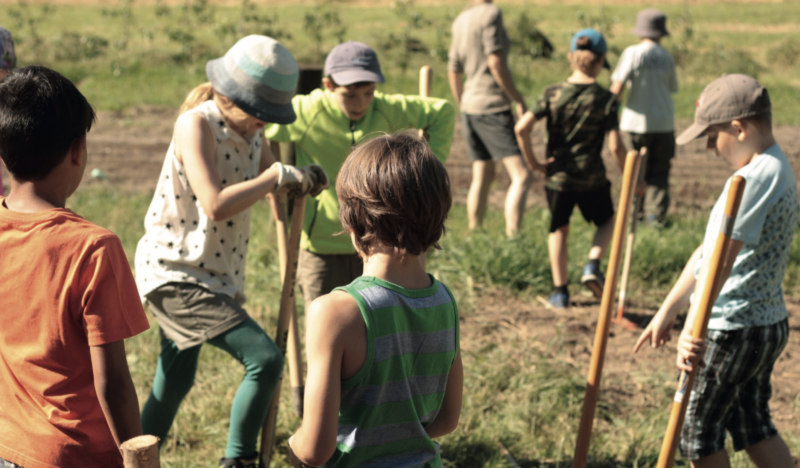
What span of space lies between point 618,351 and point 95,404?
3.23m

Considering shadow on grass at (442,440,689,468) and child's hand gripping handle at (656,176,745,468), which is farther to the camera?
shadow on grass at (442,440,689,468)

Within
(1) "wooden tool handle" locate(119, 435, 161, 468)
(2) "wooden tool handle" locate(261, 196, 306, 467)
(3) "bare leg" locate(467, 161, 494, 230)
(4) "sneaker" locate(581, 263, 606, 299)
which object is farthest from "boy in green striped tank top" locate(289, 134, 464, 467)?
(3) "bare leg" locate(467, 161, 494, 230)

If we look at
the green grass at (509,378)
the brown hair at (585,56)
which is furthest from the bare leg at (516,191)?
the brown hair at (585,56)

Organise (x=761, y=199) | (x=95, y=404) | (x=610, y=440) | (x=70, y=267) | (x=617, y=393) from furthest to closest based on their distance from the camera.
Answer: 1. (x=617, y=393)
2. (x=610, y=440)
3. (x=761, y=199)
4. (x=95, y=404)
5. (x=70, y=267)

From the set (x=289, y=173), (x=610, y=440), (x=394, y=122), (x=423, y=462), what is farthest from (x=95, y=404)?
(x=610, y=440)

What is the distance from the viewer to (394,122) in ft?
11.4

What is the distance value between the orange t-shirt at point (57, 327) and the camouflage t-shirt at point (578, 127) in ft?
11.6

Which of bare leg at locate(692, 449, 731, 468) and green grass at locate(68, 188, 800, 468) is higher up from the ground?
bare leg at locate(692, 449, 731, 468)

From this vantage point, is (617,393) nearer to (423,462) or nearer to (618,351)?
(618,351)

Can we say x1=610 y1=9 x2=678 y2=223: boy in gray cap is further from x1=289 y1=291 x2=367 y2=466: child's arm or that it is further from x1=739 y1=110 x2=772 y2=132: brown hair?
x1=289 y1=291 x2=367 y2=466: child's arm

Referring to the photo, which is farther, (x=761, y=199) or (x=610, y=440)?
(x=610, y=440)

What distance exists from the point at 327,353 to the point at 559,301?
11.6 ft

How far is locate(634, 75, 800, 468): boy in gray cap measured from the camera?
2.48 m

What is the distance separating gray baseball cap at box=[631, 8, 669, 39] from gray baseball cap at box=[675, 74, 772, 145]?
4030mm
